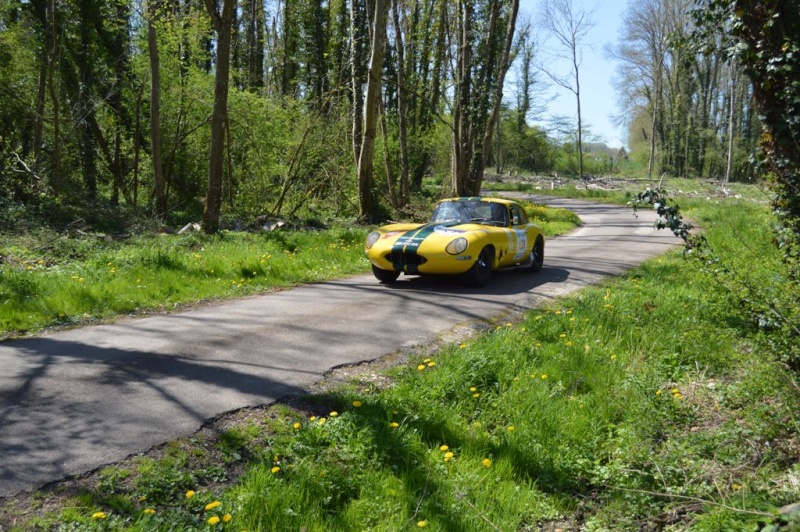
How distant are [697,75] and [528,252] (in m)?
60.5

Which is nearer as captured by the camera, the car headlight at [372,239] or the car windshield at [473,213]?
the car headlight at [372,239]

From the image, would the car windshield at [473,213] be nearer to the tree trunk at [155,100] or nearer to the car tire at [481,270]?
the car tire at [481,270]

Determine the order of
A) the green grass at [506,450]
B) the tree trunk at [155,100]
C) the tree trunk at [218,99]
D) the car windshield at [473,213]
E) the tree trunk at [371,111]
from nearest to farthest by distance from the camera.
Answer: the green grass at [506,450] < the car windshield at [473,213] < the tree trunk at [218,99] < the tree trunk at [371,111] < the tree trunk at [155,100]

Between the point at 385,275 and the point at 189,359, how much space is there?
4651 mm

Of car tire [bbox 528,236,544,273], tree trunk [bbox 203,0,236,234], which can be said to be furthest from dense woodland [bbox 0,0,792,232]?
car tire [bbox 528,236,544,273]

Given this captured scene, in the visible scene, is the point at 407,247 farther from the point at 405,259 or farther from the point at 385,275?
the point at 385,275

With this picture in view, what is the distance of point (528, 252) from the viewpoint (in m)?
11.2

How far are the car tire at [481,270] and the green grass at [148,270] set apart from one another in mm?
2483

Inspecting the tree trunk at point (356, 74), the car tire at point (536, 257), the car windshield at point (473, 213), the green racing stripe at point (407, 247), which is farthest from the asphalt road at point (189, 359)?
the tree trunk at point (356, 74)

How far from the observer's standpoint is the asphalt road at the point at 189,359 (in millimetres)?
4039

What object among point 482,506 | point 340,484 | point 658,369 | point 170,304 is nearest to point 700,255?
point 658,369

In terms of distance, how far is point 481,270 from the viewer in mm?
9766

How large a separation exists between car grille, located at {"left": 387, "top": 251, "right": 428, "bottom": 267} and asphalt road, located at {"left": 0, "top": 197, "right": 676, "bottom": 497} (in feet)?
1.34

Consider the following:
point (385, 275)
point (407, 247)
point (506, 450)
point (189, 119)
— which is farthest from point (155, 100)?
point (506, 450)
